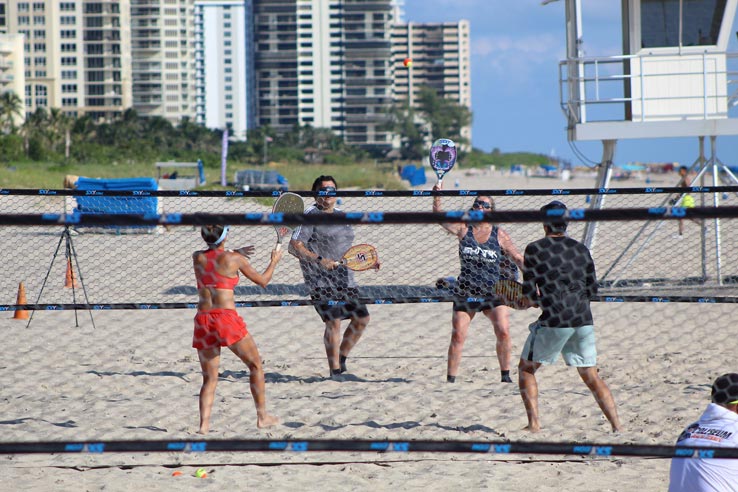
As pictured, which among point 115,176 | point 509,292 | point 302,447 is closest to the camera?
point 302,447

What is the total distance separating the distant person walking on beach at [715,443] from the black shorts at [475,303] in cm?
333

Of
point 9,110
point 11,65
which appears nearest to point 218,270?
point 9,110

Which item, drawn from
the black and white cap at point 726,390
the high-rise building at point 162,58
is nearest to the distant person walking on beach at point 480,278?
the black and white cap at point 726,390

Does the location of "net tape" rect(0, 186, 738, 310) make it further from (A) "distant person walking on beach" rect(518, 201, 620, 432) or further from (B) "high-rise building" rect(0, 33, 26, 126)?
(B) "high-rise building" rect(0, 33, 26, 126)

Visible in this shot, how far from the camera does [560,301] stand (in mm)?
6121

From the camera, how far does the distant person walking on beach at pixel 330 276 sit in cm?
777

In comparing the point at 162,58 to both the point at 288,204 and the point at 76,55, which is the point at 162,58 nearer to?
the point at 76,55

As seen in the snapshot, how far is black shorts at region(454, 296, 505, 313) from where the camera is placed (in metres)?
7.62

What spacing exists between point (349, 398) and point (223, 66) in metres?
183

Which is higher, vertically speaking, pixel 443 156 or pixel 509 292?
pixel 443 156

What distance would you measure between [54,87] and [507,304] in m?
129

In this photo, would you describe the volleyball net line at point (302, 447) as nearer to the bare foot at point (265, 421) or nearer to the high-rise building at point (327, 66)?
the bare foot at point (265, 421)

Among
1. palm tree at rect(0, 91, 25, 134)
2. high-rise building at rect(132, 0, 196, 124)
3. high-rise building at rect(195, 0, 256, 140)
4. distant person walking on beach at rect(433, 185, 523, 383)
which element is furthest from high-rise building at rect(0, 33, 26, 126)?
distant person walking on beach at rect(433, 185, 523, 383)

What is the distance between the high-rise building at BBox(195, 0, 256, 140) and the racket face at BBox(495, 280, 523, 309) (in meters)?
167
